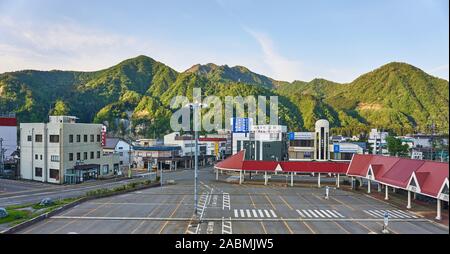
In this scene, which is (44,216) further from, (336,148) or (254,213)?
(336,148)

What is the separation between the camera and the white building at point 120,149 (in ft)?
247

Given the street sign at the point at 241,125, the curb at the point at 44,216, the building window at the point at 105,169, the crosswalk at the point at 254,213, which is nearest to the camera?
the curb at the point at 44,216

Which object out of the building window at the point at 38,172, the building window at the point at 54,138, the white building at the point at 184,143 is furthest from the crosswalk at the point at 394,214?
the white building at the point at 184,143

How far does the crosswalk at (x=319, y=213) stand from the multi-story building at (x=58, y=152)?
35009mm

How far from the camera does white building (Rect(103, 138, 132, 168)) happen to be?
2970 inches

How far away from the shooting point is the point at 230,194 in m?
40.5

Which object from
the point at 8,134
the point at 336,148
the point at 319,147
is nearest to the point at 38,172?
the point at 8,134

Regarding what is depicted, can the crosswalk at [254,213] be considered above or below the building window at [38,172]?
below

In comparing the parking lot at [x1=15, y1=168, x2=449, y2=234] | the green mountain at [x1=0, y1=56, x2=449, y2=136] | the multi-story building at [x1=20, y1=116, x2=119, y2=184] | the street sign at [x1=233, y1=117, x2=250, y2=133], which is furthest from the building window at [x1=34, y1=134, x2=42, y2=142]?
the green mountain at [x1=0, y1=56, x2=449, y2=136]

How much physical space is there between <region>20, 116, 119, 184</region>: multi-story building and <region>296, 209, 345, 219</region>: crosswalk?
1378 inches

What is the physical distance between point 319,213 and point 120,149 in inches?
2192

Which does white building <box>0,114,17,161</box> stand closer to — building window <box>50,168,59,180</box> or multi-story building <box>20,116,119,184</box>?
multi-story building <box>20,116,119,184</box>

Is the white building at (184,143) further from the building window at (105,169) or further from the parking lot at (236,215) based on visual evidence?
the parking lot at (236,215)
